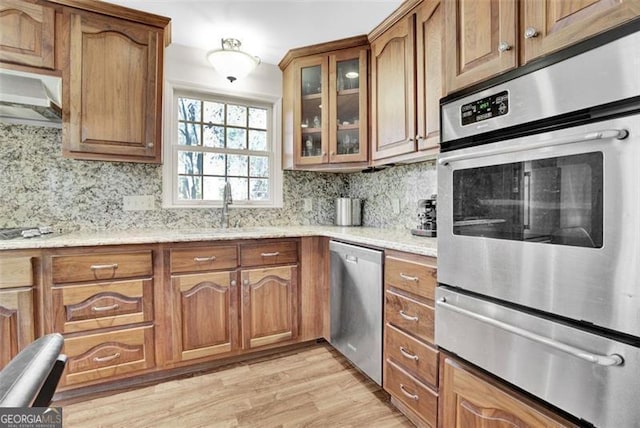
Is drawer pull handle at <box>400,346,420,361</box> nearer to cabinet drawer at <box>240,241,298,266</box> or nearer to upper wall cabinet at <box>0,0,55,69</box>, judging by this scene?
cabinet drawer at <box>240,241,298,266</box>

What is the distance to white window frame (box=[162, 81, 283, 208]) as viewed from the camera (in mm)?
2506

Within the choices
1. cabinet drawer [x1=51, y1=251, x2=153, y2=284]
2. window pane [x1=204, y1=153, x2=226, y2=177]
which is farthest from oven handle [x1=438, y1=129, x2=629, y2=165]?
window pane [x1=204, y1=153, x2=226, y2=177]

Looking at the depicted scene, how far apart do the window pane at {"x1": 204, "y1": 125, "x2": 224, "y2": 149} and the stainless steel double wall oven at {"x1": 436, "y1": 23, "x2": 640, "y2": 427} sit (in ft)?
6.66

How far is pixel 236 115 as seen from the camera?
9.25 feet

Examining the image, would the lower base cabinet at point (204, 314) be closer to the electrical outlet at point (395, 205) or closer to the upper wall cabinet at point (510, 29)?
the electrical outlet at point (395, 205)

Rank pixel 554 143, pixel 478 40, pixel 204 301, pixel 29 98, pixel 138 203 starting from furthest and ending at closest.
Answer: pixel 138 203 < pixel 204 301 < pixel 29 98 < pixel 478 40 < pixel 554 143

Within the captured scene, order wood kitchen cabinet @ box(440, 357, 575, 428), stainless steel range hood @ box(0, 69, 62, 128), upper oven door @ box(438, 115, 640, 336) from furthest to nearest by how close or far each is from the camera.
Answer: stainless steel range hood @ box(0, 69, 62, 128) → wood kitchen cabinet @ box(440, 357, 575, 428) → upper oven door @ box(438, 115, 640, 336)

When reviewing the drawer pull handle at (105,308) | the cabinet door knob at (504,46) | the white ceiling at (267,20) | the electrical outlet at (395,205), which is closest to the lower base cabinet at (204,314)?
the drawer pull handle at (105,308)

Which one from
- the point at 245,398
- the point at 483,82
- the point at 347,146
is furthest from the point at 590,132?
the point at 245,398

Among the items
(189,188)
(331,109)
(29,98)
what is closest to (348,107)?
(331,109)

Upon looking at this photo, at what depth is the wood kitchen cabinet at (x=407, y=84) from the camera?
1852 millimetres

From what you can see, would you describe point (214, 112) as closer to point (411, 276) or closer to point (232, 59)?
point (232, 59)

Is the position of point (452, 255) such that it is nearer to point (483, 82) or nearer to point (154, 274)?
point (483, 82)

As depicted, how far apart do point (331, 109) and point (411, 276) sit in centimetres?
155
